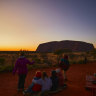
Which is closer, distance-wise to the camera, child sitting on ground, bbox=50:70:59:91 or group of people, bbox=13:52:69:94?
group of people, bbox=13:52:69:94

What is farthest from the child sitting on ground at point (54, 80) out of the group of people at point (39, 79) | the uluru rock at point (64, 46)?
the uluru rock at point (64, 46)

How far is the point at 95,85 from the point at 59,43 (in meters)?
145

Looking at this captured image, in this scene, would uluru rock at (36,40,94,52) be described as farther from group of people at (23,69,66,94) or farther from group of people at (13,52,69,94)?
group of people at (23,69,66,94)

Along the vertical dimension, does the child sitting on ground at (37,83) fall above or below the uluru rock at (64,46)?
below

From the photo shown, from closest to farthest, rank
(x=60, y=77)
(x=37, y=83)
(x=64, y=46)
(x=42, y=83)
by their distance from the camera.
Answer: (x=37, y=83) → (x=42, y=83) → (x=60, y=77) → (x=64, y=46)

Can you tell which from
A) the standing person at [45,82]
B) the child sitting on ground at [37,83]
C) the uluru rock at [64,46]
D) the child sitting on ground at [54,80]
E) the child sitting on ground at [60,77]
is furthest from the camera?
the uluru rock at [64,46]

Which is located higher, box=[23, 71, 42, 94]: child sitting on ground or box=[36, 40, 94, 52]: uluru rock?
box=[36, 40, 94, 52]: uluru rock

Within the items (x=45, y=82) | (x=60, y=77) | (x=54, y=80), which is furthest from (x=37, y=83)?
(x=60, y=77)

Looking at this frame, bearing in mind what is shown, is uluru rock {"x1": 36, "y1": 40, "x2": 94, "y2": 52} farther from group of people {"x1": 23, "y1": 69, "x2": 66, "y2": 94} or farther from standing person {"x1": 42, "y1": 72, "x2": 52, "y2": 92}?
standing person {"x1": 42, "y1": 72, "x2": 52, "y2": 92}

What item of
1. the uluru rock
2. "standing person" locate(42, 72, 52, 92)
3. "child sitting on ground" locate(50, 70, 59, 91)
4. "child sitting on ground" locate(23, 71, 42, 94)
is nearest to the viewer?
"child sitting on ground" locate(23, 71, 42, 94)

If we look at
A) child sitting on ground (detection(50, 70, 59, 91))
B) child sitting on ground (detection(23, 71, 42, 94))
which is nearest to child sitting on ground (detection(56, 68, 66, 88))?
child sitting on ground (detection(50, 70, 59, 91))

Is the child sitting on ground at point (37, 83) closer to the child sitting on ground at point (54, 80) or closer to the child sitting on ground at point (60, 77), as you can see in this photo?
the child sitting on ground at point (54, 80)

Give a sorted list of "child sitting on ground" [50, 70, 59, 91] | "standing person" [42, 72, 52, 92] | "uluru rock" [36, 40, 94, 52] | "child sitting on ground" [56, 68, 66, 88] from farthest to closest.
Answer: "uluru rock" [36, 40, 94, 52] → "child sitting on ground" [56, 68, 66, 88] → "child sitting on ground" [50, 70, 59, 91] → "standing person" [42, 72, 52, 92]

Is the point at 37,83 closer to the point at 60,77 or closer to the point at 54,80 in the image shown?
the point at 54,80
